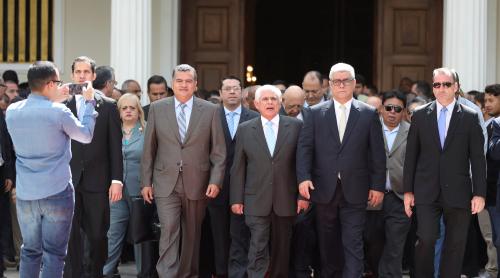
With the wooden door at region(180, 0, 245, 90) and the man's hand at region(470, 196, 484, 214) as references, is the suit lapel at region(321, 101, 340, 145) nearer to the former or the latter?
the man's hand at region(470, 196, 484, 214)

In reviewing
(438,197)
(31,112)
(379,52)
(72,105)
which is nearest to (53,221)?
(31,112)

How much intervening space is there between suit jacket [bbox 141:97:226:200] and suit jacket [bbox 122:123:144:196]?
1.04m

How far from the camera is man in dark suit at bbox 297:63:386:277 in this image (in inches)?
386

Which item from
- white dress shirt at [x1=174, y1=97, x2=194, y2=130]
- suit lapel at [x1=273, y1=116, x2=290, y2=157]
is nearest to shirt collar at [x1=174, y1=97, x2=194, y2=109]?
white dress shirt at [x1=174, y1=97, x2=194, y2=130]

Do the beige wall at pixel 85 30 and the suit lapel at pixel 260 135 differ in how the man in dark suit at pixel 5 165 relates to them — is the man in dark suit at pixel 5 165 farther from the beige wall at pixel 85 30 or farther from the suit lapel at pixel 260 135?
the beige wall at pixel 85 30

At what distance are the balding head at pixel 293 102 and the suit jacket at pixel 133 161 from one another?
1611 millimetres

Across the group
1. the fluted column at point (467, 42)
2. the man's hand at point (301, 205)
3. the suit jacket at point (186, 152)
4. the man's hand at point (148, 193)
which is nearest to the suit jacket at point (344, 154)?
the man's hand at point (301, 205)

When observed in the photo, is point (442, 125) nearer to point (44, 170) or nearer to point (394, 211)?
point (394, 211)

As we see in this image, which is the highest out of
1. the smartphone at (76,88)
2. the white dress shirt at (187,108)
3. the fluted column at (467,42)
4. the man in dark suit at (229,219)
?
the fluted column at (467,42)

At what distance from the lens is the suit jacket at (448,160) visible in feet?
31.3

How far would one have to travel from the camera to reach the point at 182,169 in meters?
10.1

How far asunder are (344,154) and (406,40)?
703 centimetres

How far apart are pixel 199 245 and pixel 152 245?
868mm

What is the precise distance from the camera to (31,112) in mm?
8703
